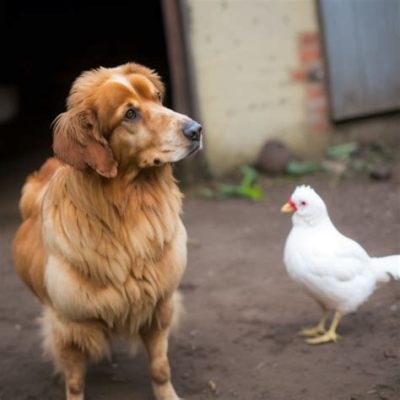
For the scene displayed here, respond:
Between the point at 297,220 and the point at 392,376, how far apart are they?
1050 millimetres

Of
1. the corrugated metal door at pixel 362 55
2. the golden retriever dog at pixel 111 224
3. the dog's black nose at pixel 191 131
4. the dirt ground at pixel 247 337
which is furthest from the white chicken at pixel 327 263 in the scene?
the corrugated metal door at pixel 362 55

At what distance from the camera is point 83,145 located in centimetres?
318

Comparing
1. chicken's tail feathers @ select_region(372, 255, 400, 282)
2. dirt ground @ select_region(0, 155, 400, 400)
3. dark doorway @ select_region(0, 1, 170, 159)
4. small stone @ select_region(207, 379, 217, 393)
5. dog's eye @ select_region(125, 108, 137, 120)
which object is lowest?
small stone @ select_region(207, 379, 217, 393)

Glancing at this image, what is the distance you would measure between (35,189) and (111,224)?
1004 mm

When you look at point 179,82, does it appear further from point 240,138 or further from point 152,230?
point 152,230

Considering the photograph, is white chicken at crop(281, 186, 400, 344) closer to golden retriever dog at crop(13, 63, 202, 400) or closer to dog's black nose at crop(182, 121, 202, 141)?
golden retriever dog at crop(13, 63, 202, 400)

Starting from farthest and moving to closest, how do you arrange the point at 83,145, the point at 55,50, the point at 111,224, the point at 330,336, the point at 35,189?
1. the point at 55,50
2. the point at 330,336
3. the point at 35,189
4. the point at 111,224
5. the point at 83,145

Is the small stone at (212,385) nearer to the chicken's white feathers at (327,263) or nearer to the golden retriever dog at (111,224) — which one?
the golden retriever dog at (111,224)

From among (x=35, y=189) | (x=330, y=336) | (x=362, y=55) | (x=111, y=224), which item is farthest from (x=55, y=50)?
(x=111, y=224)

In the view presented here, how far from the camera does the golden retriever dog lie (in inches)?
126

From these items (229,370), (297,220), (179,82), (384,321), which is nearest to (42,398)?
(229,370)

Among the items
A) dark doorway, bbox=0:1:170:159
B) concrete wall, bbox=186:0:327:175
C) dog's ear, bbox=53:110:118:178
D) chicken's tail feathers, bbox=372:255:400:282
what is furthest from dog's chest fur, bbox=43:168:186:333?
dark doorway, bbox=0:1:170:159

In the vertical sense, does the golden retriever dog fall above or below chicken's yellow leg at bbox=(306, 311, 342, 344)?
above

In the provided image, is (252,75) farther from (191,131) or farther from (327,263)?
(191,131)
